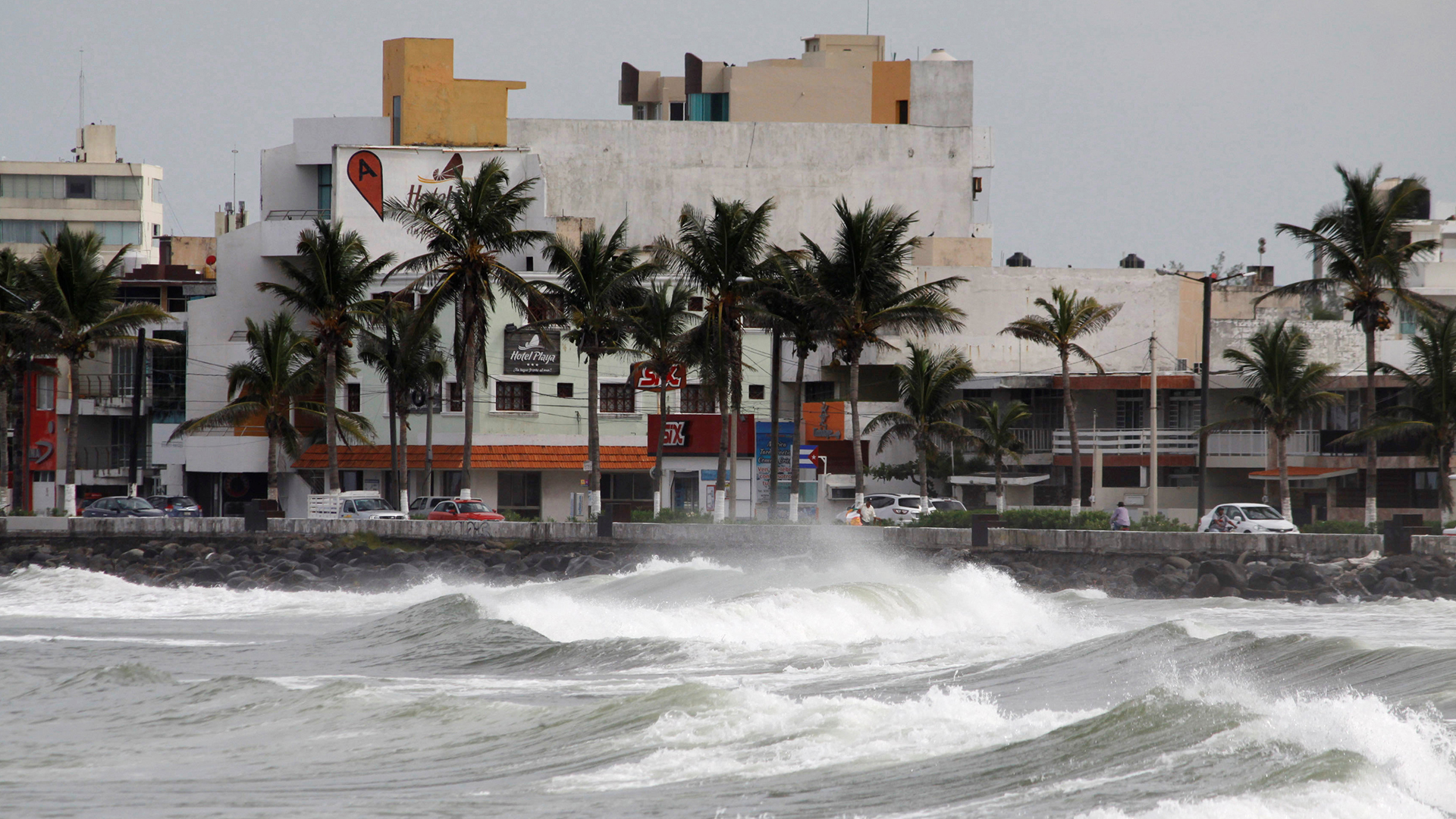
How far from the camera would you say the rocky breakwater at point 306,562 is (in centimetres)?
3844

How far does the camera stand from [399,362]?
175 feet

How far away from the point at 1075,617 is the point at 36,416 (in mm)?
50451

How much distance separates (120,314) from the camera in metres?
47.2

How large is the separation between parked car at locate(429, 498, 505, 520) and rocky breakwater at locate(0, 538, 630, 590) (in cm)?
419

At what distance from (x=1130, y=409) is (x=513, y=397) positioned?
2351 centimetres

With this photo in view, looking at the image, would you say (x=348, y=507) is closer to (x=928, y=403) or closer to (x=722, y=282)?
(x=722, y=282)

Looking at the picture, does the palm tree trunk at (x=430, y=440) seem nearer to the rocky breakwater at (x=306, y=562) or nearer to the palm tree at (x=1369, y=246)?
the rocky breakwater at (x=306, y=562)

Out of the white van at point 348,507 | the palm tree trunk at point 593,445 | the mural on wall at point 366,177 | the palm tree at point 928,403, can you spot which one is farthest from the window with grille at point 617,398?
the mural on wall at point 366,177

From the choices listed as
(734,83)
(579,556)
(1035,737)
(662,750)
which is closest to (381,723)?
(662,750)

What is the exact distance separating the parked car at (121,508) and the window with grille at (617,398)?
55.2 feet

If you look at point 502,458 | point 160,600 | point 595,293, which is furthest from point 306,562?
point 502,458

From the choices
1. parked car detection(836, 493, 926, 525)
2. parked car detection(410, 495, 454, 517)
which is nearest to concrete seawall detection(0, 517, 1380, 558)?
parked car detection(410, 495, 454, 517)

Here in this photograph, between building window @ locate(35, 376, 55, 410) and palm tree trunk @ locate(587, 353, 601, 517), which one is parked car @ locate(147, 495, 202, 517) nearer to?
building window @ locate(35, 376, 55, 410)

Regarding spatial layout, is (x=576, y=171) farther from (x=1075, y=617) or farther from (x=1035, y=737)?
(x=1035, y=737)
